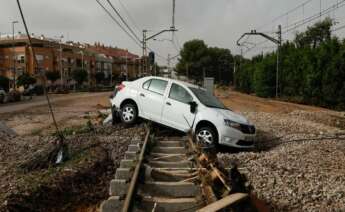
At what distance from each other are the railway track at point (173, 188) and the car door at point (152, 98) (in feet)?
17.1

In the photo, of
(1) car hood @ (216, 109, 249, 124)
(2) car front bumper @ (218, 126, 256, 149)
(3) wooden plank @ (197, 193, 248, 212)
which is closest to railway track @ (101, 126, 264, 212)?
(3) wooden plank @ (197, 193, 248, 212)

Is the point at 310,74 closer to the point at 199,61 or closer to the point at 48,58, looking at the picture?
the point at 199,61

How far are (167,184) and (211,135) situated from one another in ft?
19.4

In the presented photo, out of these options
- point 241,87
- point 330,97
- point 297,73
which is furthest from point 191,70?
point 330,97

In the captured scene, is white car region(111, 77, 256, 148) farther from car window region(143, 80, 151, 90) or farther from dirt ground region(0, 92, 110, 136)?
dirt ground region(0, 92, 110, 136)

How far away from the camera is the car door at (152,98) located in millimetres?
13617

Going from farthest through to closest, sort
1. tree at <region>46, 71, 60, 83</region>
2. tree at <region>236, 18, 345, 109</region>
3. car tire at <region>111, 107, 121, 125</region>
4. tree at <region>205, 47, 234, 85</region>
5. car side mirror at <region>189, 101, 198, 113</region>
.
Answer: tree at <region>205, 47, 234, 85</region>, tree at <region>46, 71, 60, 83</region>, tree at <region>236, 18, 345, 109</region>, car tire at <region>111, 107, 121, 125</region>, car side mirror at <region>189, 101, 198, 113</region>

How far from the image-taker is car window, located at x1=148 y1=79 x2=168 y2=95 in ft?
45.2

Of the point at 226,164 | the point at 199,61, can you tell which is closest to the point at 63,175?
the point at 226,164

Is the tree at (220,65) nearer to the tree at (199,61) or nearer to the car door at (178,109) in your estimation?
the tree at (199,61)

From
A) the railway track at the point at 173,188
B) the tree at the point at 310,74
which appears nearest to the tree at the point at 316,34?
the tree at the point at 310,74

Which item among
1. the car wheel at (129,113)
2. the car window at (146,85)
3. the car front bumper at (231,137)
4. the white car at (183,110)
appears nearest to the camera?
the car front bumper at (231,137)

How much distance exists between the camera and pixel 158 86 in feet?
45.7

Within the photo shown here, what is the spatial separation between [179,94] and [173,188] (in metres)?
7.17
